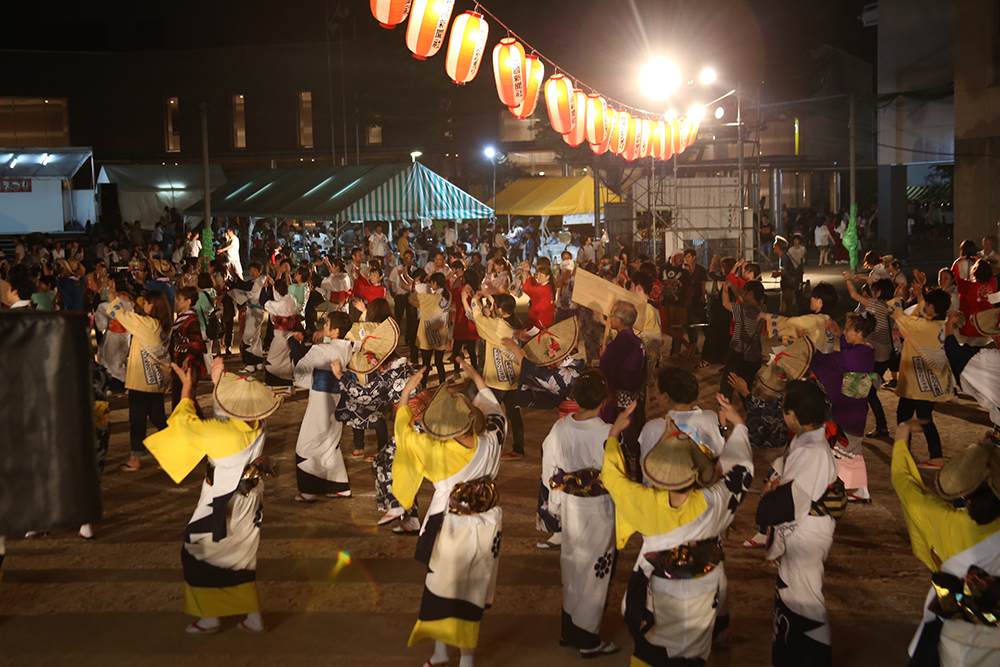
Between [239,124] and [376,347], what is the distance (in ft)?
119

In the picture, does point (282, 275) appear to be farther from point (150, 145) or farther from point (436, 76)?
point (150, 145)

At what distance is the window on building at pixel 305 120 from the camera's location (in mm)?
39562

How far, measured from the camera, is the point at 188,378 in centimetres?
493

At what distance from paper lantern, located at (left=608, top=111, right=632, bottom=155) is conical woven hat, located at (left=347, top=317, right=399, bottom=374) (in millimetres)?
11075

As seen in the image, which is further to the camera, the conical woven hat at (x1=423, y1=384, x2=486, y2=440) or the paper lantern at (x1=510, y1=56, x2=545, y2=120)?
the paper lantern at (x1=510, y1=56, x2=545, y2=120)

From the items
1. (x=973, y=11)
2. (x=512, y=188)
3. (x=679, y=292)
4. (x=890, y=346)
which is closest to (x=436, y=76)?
(x=512, y=188)

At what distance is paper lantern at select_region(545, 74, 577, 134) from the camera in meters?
13.1

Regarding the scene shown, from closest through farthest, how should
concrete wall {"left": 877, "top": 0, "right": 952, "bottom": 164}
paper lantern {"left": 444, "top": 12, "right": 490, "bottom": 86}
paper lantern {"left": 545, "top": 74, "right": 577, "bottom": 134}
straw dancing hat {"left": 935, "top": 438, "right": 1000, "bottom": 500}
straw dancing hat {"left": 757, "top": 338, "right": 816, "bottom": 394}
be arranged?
1. straw dancing hat {"left": 935, "top": 438, "right": 1000, "bottom": 500}
2. straw dancing hat {"left": 757, "top": 338, "right": 816, "bottom": 394}
3. paper lantern {"left": 444, "top": 12, "right": 490, "bottom": 86}
4. paper lantern {"left": 545, "top": 74, "right": 577, "bottom": 134}
5. concrete wall {"left": 877, "top": 0, "right": 952, "bottom": 164}

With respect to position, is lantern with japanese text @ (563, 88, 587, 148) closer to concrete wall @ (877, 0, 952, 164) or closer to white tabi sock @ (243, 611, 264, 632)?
white tabi sock @ (243, 611, 264, 632)

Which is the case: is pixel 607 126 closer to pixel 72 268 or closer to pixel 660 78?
pixel 660 78

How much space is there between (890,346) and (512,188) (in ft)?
74.5

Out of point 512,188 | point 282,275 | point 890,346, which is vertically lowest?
point 890,346

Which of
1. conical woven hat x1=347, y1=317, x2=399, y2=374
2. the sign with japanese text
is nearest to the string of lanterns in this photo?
conical woven hat x1=347, y1=317, x2=399, y2=374

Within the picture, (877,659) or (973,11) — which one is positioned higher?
(973,11)
